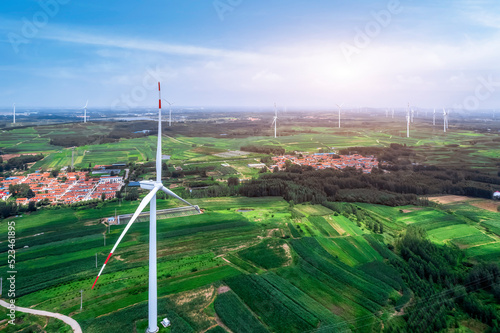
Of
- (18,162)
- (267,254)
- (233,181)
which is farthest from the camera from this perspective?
(18,162)

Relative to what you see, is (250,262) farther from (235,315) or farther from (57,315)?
(57,315)

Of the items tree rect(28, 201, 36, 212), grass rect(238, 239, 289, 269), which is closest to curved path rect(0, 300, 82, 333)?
grass rect(238, 239, 289, 269)

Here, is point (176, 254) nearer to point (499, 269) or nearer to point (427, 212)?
point (499, 269)

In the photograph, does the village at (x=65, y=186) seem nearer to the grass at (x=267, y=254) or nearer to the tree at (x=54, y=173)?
the tree at (x=54, y=173)

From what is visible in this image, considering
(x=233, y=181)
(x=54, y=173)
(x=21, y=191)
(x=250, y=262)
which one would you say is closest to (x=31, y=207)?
(x=21, y=191)

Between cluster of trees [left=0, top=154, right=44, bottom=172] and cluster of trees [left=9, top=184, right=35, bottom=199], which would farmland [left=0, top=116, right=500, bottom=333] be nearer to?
cluster of trees [left=9, top=184, right=35, bottom=199]

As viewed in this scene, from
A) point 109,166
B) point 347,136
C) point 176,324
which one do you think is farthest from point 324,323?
point 347,136
